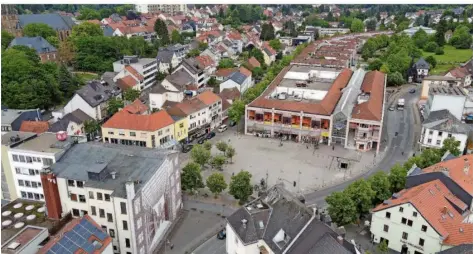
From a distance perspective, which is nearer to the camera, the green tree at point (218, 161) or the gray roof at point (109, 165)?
the gray roof at point (109, 165)

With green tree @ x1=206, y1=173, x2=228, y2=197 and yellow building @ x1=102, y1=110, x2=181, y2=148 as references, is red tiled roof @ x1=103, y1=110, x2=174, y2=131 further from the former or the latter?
green tree @ x1=206, y1=173, x2=228, y2=197

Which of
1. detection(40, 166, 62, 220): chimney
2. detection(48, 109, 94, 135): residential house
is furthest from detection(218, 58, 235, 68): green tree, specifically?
detection(40, 166, 62, 220): chimney

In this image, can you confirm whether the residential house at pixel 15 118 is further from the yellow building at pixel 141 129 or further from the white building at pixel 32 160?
the white building at pixel 32 160

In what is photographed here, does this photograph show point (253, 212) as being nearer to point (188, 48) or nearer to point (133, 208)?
point (133, 208)

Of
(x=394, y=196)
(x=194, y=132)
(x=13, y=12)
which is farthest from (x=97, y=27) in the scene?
(x=394, y=196)

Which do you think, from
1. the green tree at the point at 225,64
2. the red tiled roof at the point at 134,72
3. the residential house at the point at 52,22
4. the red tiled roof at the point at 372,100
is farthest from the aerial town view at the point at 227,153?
the residential house at the point at 52,22
